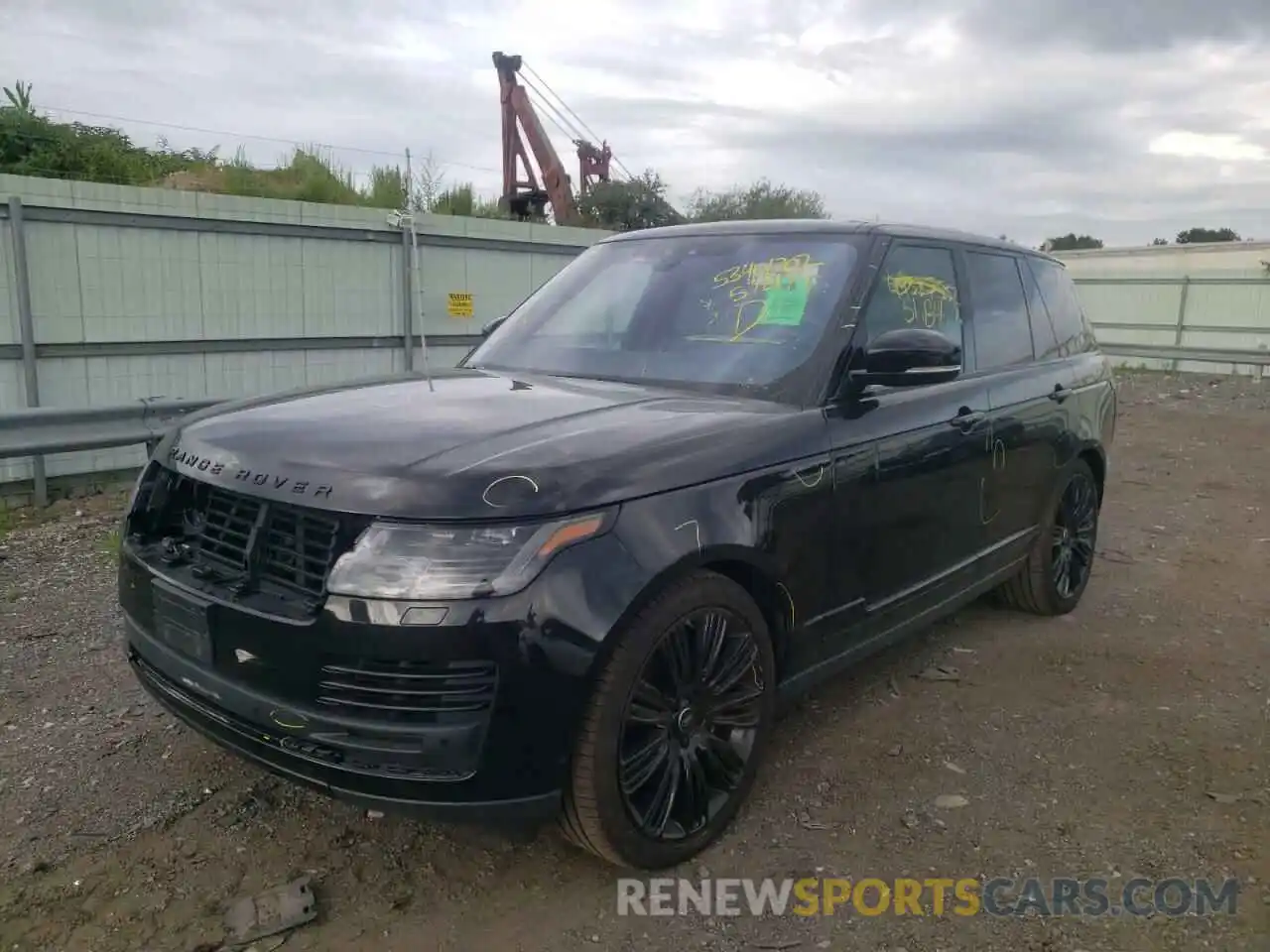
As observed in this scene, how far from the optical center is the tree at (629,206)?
19984mm

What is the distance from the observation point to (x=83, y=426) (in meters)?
6.07

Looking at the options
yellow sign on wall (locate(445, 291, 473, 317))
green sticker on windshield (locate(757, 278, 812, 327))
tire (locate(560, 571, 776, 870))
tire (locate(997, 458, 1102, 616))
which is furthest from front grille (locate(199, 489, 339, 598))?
yellow sign on wall (locate(445, 291, 473, 317))

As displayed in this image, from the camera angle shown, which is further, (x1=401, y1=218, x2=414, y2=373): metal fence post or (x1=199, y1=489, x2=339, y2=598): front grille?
(x1=401, y1=218, x2=414, y2=373): metal fence post

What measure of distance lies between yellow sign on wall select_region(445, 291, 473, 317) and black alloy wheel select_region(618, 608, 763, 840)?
7075mm

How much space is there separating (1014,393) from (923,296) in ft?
2.54

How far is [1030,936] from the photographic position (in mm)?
2619

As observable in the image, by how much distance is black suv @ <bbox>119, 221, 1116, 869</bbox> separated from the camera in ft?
7.68

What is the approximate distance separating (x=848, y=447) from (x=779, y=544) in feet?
1.60

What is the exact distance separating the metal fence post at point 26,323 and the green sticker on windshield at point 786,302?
18.0ft

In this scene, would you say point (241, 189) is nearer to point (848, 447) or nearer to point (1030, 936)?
point (848, 447)

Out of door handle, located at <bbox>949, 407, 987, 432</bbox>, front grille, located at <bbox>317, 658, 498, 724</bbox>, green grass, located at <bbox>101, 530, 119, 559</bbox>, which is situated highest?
door handle, located at <bbox>949, 407, 987, 432</bbox>

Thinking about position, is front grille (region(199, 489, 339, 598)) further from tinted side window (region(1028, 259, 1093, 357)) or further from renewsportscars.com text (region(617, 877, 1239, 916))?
tinted side window (region(1028, 259, 1093, 357))

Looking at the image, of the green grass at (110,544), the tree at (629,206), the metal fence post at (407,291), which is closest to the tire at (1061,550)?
the green grass at (110,544)

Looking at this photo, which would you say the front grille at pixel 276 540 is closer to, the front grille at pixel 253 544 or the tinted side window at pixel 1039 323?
the front grille at pixel 253 544
